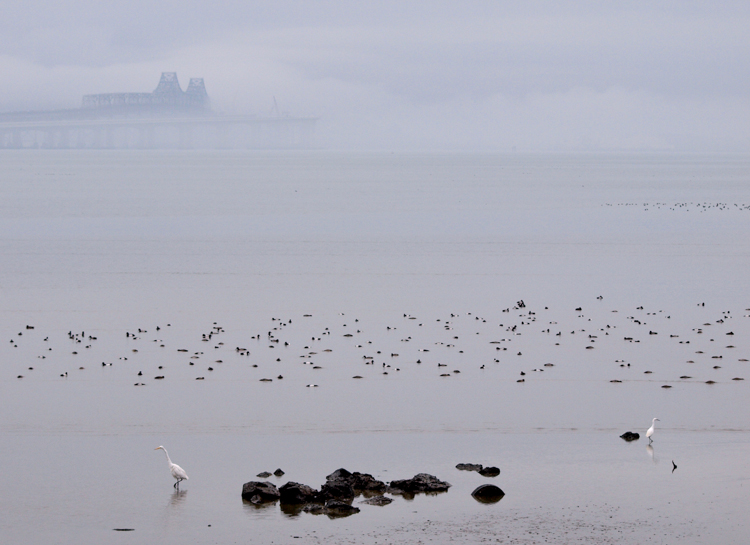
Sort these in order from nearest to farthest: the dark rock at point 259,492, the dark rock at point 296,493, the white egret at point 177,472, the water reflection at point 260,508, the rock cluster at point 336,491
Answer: the water reflection at point 260,508 < the rock cluster at point 336,491 < the dark rock at point 296,493 < the dark rock at point 259,492 < the white egret at point 177,472

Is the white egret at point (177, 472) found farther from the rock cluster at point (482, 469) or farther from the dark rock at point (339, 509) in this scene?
the rock cluster at point (482, 469)

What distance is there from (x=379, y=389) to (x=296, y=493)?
7.54 metres

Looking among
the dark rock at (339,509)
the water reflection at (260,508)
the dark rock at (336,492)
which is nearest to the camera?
the dark rock at (339,509)

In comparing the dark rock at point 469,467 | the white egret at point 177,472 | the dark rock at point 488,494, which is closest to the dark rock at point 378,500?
the dark rock at point 488,494

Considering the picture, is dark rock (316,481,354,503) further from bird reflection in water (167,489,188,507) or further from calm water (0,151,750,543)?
bird reflection in water (167,489,188,507)

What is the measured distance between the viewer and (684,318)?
103 feet

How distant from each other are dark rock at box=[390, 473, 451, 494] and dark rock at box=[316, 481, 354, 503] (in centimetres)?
82

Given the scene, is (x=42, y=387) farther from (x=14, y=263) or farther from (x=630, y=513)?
(x=14, y=263)

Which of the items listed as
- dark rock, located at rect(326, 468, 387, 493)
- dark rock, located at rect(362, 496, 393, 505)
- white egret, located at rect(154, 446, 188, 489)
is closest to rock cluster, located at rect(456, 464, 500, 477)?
dark rock, located at rect(326, 468, 387, 493)

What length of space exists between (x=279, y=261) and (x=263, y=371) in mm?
24309

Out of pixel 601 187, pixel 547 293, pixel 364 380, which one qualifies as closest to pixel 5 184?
pixel 601 187

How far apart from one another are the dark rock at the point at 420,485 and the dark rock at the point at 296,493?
1359mm

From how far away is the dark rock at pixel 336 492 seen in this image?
50.2ft

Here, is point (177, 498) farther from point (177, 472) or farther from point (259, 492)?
point (259, 492)
